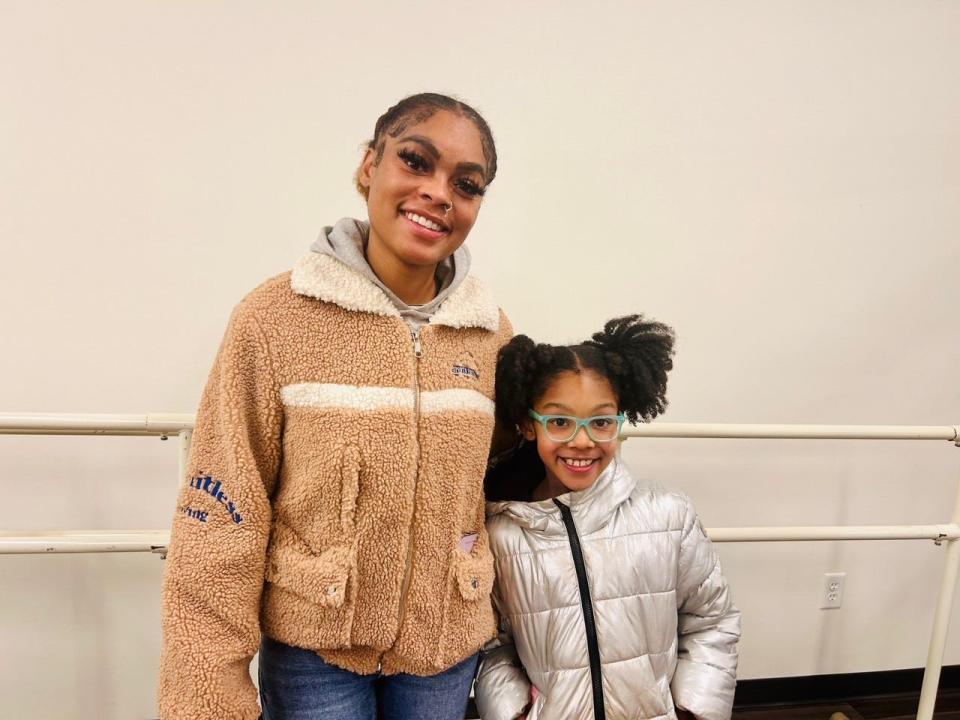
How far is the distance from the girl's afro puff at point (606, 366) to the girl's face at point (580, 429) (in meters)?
0.01

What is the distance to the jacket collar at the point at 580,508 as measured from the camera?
32.0 inches

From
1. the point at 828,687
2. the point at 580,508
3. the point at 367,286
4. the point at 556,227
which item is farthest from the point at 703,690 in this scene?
the point at 828,687

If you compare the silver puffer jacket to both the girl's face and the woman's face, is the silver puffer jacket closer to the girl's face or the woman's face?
the girl's face

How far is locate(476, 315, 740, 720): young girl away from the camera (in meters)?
0.79

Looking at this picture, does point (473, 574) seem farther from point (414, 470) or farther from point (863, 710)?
point (863, 710)

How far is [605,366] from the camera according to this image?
826 mm

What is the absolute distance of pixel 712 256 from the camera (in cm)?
132

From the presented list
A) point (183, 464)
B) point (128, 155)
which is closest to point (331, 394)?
point (183, 464)

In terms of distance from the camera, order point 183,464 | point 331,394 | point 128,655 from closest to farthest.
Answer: point 331,394
point 183,464
point 128,655

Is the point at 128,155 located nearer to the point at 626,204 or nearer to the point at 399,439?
the point at 399,439

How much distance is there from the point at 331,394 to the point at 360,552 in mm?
182

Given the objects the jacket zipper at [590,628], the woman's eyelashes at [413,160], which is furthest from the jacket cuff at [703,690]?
the woman's eyelashes at [413,160]

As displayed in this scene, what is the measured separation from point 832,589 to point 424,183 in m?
1.54

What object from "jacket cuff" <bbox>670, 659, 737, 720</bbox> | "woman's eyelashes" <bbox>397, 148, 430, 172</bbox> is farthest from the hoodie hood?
"jacket cuff" <bbox>670, 659, 737, 720</bbox>
